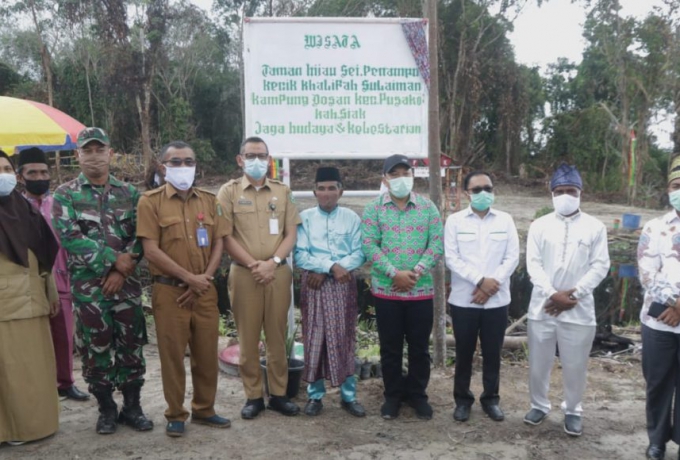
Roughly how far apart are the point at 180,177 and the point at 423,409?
229cm

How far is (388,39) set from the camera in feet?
15.5

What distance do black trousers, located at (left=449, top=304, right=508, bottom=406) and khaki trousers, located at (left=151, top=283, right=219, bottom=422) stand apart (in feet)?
5.50

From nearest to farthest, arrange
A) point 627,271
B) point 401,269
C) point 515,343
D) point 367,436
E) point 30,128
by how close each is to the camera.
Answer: point 367,436 < point 401,269 < point 515,343 < point 30,128 < point 627,271

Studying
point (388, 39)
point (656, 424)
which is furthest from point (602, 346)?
point (388, 39)

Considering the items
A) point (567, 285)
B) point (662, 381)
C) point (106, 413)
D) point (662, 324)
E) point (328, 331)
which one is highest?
point (567, 285)

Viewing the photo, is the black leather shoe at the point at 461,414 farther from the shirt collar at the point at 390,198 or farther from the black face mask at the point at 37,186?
the black face mask at the point at 37,186

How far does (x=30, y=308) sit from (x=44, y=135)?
3390mm

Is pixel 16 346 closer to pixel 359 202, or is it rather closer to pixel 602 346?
pixel 602 346

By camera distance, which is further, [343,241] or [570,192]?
[343,241]

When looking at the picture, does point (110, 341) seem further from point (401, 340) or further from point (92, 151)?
point (401, 340)

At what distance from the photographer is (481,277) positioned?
3.88 m

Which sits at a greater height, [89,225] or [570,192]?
[570,192]

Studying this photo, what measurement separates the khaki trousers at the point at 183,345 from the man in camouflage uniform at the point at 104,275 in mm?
179

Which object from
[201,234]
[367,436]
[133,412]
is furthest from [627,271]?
[133,412]
